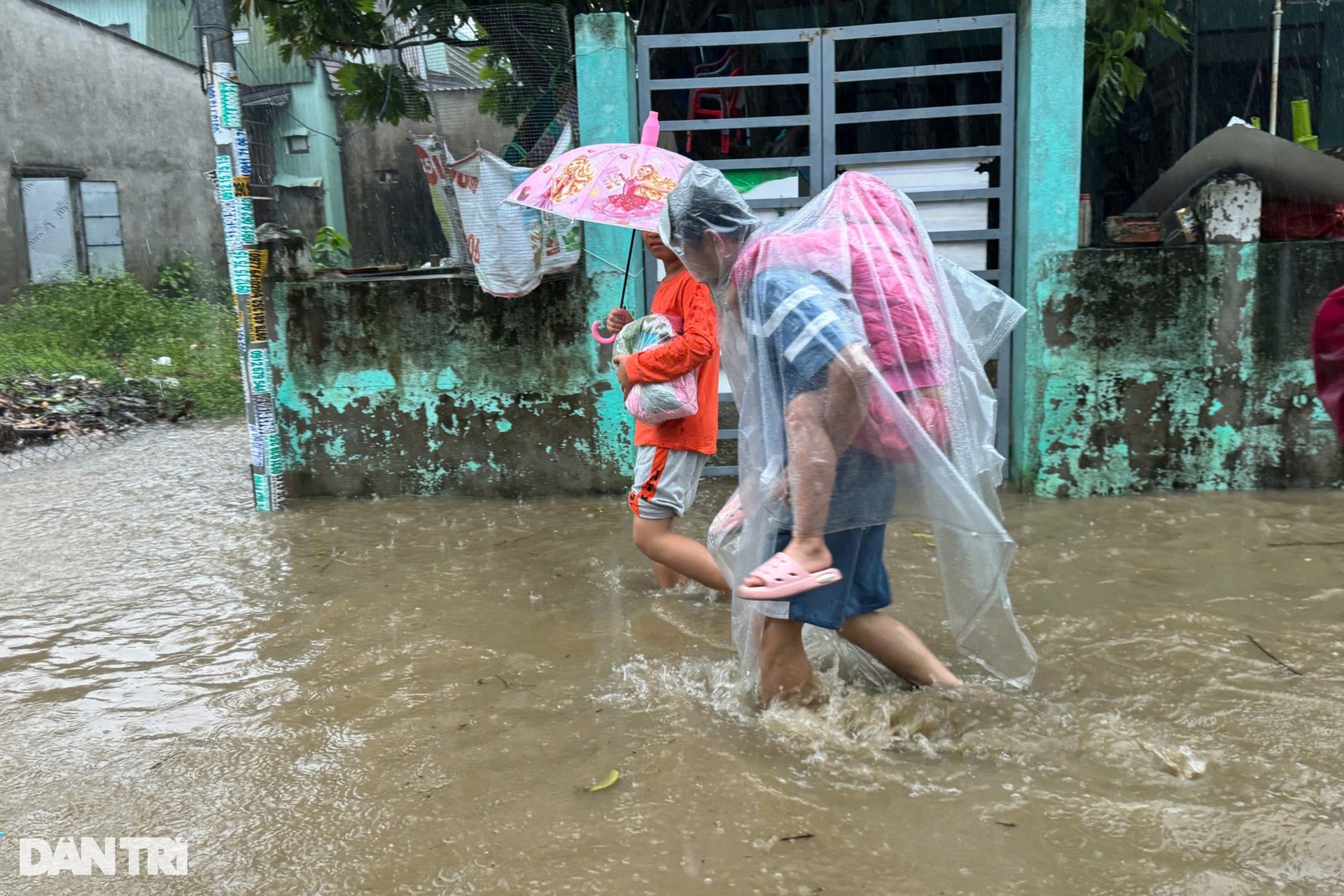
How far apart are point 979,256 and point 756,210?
45.7 inches

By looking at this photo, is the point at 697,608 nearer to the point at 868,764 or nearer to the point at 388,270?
the point at 868,764

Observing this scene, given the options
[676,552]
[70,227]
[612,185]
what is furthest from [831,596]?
[70,227]

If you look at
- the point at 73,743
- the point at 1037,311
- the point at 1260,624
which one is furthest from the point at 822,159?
the point at 73,743

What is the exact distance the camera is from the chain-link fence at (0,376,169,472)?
720 centimetres

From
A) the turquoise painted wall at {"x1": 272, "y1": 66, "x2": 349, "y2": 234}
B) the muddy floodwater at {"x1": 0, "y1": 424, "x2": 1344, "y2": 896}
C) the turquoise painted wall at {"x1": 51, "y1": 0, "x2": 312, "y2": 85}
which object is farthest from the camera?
the turquoise painted wall at {"x1": 51, "y1": 0, "x2": 312, "y2": 85}

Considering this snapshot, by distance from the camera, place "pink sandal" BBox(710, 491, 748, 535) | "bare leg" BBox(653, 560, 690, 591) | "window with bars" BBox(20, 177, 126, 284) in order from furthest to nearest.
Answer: "window with bars" BBox(20, 177, 126, 284) < "bare leg" BBox(653, 560, 690, 591) < "pink sandal" BBox(710, 491, 748, 535)

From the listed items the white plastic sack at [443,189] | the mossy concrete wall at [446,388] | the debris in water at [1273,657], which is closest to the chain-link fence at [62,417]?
the mossy concrete wall at [446,388]

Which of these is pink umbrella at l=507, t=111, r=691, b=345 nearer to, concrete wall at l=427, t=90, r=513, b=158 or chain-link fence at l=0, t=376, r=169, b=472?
concrete wall at l=427, t=90, r=513, b=158

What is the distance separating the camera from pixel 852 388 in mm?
2434

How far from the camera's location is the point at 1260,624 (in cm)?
347

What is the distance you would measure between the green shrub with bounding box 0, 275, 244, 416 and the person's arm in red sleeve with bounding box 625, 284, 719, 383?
630cm

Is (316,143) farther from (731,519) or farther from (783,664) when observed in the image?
(783,664)

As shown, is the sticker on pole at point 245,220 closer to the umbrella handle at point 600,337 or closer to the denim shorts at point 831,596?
the umbrella handle at point 600,337

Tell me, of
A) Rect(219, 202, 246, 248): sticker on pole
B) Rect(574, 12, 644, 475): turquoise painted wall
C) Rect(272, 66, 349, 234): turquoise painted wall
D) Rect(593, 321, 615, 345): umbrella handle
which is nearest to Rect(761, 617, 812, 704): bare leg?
Rect(593, 321, 615, 345): umbrella handle
